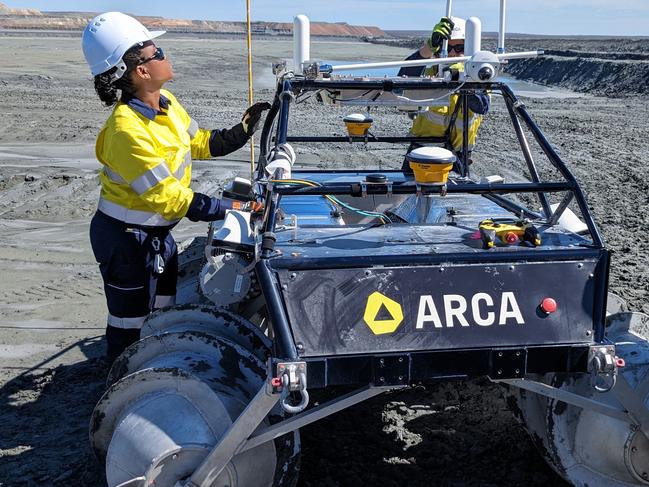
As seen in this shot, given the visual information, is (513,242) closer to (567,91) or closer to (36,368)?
(36,368)

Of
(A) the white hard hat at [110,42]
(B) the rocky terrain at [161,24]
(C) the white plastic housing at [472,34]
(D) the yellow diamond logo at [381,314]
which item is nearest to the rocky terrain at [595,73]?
(C) the white plastic housing at [472,34]

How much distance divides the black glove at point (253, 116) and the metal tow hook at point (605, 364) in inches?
99.4

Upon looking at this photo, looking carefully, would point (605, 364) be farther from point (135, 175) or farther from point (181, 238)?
point (181, 238)

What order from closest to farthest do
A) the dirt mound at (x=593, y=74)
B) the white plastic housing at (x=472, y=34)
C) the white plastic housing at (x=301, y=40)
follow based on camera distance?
the white plastic housing at (x=301, y=40)
the white plastic housing at (x=472, y=34)
the dirt mound at (x=593, y=74)

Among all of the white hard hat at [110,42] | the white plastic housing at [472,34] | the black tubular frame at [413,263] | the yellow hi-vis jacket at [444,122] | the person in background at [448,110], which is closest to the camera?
the black tubular frame at [413,263]

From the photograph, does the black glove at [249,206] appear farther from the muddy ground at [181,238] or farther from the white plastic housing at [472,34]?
the white plastic housing at [472,34]

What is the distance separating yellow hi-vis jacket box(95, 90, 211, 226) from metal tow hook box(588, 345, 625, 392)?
2066 millimetres

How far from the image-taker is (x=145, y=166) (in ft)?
13.1

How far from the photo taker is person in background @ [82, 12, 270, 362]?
4.03m

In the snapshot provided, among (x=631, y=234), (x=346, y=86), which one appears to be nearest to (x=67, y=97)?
(x=631, y=234)

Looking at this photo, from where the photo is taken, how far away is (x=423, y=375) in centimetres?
308

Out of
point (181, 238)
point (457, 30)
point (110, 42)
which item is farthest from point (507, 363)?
point (181, 238)

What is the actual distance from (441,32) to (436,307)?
3.25 metres

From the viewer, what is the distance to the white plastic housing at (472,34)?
4652mm
